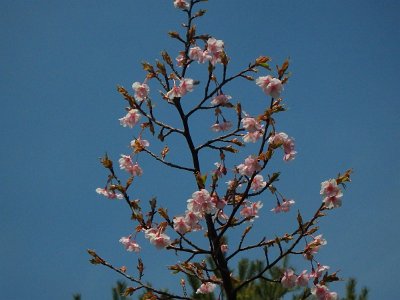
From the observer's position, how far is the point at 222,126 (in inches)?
187

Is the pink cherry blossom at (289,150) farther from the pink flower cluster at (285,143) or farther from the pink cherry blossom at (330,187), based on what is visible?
the pink cherry blossom at (330,187)

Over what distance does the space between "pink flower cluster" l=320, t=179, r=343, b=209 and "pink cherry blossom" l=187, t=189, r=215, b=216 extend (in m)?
0.94

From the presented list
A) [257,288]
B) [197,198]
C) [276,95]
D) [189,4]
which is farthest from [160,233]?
[257,288]

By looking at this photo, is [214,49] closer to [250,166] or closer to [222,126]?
[222,126]

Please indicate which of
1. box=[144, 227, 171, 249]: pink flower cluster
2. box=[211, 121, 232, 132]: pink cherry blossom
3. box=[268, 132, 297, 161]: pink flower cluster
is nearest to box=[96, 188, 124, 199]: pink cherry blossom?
box=[144, 227, 171, 249]: pink flower cluster

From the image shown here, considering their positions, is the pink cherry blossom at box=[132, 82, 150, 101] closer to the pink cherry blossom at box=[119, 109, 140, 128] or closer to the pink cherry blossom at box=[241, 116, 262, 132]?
the pink cherry blossom at box=[119, 109, 140, 128]

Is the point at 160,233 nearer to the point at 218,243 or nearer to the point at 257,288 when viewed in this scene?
the point at 218,243

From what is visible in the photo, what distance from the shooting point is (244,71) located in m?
4.57

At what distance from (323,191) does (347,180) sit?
0.76 ft

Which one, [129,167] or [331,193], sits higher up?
[129,167]

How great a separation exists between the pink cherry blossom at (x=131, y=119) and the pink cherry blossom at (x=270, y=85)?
52.2 inches

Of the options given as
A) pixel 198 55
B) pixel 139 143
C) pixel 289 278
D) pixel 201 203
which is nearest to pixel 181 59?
pixel 198 55

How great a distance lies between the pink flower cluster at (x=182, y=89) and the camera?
4.36 metres

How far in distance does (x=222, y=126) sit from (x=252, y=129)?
26.6 inches
